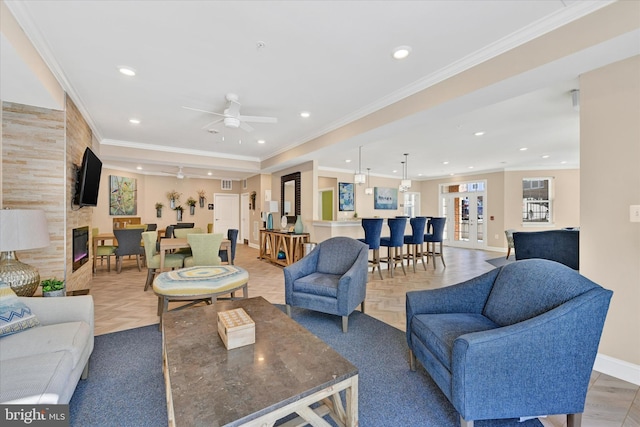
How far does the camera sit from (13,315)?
1.69 metres

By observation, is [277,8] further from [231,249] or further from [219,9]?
[231,249]

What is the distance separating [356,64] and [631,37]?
1.86 metres

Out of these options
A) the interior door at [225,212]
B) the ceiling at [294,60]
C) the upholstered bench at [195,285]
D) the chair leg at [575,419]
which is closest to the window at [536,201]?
the ceiling at [294,60]

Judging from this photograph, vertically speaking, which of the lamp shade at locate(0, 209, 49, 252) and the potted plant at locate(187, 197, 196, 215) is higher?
the potted plant at locate(187, 197, 196, 215)

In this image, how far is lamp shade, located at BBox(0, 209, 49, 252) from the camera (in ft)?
6.69

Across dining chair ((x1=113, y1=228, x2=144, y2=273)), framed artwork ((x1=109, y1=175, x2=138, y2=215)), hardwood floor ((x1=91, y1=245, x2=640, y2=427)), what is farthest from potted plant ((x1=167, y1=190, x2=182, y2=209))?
dining chair ((x1=113, y1=228, x2=144, y2=273))

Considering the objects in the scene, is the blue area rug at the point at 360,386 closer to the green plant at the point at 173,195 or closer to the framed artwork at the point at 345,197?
the framed artwork at the point at 345,197

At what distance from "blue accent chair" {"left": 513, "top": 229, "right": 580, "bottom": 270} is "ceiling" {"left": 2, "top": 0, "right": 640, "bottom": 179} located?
145 cm

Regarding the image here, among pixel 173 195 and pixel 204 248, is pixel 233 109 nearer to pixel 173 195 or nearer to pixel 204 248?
pixel 204 248

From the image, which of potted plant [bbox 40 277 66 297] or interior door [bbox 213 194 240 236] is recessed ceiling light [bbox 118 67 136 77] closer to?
potted plant [bbox 40 277 66 297]

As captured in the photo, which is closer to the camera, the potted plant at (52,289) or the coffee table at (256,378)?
the coffee table at (256,378)

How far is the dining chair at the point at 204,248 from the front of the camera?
383 cm

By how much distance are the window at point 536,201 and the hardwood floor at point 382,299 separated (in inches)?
103

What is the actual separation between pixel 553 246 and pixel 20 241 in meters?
4.73
